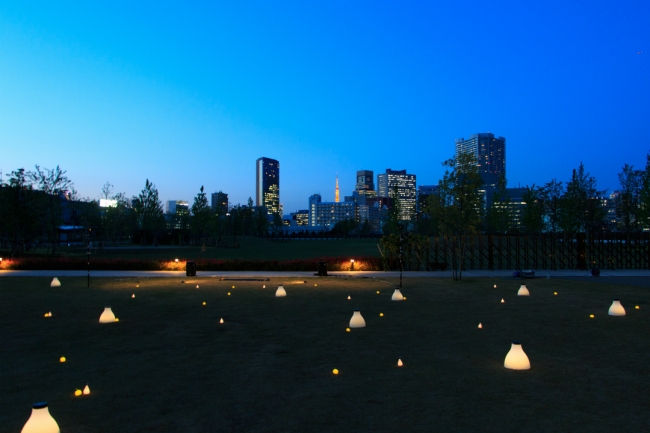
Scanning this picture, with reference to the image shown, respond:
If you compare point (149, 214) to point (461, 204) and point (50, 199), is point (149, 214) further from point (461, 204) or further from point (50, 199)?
point (461, 204)

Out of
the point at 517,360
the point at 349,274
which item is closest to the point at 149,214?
the point at 349,274

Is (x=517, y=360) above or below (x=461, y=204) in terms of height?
below

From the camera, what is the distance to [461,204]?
2709 centimetres

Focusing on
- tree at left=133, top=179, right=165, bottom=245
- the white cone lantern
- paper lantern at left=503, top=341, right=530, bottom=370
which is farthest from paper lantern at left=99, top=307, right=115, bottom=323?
tree at left=133, top=179, right=165, bottom=245

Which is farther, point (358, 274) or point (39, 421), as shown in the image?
point (358, 274)

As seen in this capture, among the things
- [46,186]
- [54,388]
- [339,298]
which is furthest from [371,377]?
[46,186]

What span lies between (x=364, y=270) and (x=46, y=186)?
3706cm

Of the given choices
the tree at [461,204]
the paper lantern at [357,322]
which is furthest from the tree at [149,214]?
the paper lantern at [357,322]

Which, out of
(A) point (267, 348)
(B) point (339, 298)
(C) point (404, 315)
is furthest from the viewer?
(B) point (339, 298)

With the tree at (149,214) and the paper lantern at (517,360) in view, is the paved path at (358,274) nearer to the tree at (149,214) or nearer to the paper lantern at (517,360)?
the paper lantern at (517,360)

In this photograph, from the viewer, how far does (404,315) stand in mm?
15070

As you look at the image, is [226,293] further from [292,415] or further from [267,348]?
[292,415]

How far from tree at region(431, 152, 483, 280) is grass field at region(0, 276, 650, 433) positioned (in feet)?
31.4

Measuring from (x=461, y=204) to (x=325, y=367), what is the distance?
65.8 feet
